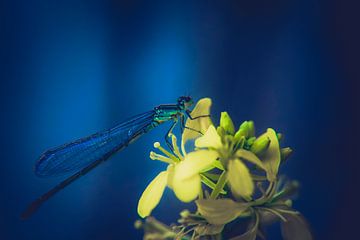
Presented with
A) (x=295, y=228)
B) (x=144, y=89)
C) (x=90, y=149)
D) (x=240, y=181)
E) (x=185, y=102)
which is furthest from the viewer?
(x=144, y=89)

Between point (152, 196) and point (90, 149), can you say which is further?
point (90, 149)

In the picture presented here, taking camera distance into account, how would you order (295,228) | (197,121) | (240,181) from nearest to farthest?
(240,181)
(295,228)
(197,121)

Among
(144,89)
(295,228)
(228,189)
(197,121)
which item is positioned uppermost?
(144,89)

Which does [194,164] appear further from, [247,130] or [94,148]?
[94,148]

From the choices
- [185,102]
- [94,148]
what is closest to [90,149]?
[94,148]

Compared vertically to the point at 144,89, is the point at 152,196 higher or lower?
lower
